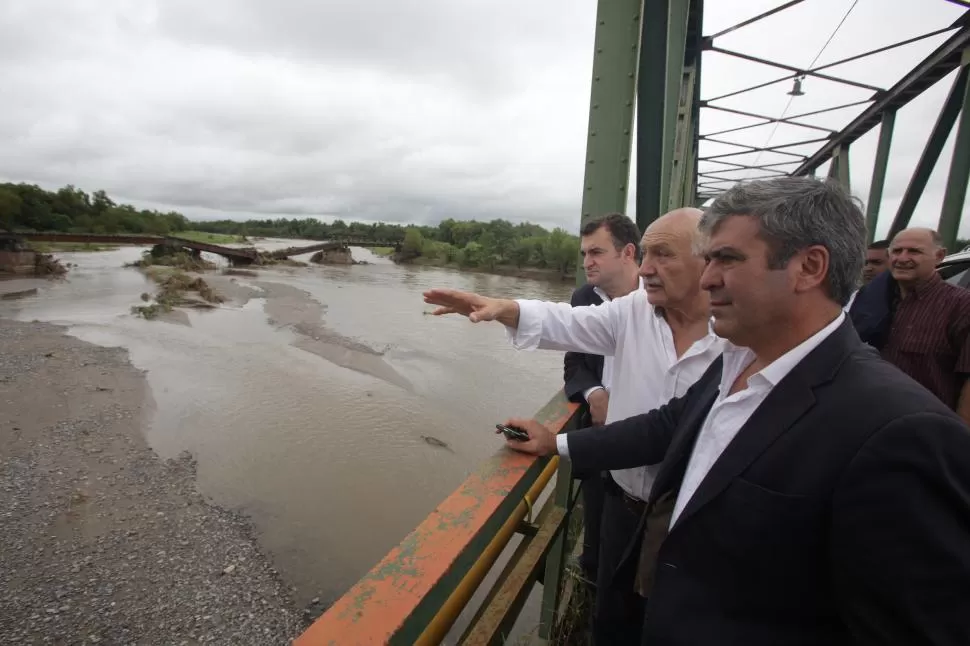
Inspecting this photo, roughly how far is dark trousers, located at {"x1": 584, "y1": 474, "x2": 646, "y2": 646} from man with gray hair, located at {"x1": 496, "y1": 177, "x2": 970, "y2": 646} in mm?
616

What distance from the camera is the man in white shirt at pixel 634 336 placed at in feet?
6.84

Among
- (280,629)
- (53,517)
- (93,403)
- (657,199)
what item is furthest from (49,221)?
(657,199)

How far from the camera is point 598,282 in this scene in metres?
3.00

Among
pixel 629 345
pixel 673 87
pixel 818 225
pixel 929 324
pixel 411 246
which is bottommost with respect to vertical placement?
pixel 629 345

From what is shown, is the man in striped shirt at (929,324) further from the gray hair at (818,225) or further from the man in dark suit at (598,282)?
the gray hair at (818,225)

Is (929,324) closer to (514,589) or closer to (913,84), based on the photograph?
(514,589)

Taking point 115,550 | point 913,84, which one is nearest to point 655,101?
point 913,84

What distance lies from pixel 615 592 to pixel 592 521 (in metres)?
0.99

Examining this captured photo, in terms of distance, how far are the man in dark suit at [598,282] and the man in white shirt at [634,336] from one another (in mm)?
457

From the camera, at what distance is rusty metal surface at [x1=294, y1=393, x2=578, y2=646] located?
99cm

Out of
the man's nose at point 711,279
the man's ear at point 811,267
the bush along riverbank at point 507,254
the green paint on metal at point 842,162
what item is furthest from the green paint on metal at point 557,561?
the bush along riverbank at point 507,254

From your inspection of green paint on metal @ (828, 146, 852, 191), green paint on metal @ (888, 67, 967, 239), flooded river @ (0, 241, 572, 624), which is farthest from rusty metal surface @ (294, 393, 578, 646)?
green paint on metal @ (828, 146, 852, 191)

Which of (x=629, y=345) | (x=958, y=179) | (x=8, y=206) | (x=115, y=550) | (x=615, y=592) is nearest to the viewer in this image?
(x=615, y=592)

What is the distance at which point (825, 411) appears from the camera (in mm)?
998
